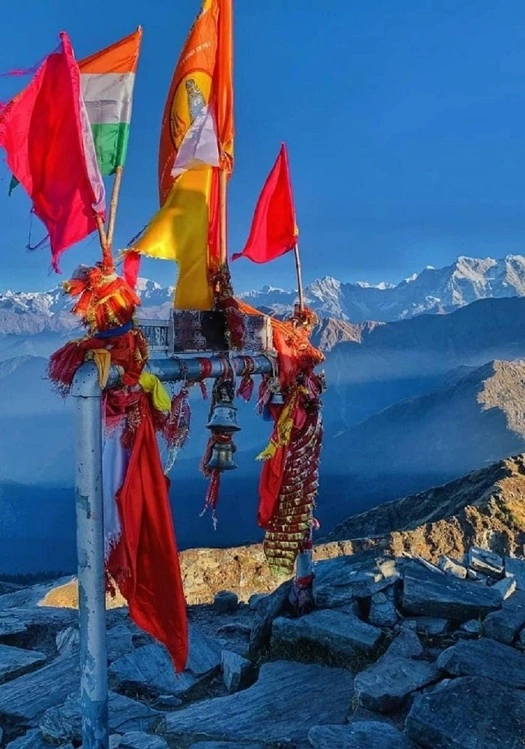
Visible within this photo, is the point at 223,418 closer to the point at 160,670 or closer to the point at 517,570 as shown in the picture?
the point at 160,670

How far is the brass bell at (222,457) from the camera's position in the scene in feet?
21.7

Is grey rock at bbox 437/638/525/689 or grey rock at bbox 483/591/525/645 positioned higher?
grey rock at bbox 483/591/525/645

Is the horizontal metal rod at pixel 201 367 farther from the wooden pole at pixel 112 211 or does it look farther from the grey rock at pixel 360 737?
the grey rock at pixel 360 737

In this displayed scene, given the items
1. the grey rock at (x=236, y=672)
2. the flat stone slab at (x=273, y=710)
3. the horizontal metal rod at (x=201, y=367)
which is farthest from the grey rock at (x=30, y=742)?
the horizontal metal rod at (x=201, y=367)

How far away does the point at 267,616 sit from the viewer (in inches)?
332

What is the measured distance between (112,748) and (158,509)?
2.25 metres

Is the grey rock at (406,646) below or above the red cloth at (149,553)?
below

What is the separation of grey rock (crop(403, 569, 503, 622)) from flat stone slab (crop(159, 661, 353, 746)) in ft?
4.40

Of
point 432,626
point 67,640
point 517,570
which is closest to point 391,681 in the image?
point 432,626

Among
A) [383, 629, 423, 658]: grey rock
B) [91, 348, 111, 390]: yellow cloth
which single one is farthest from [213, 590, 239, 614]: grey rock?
[91, 348, 111, 390]: yellow cloth

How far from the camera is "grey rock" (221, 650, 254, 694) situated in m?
7.46

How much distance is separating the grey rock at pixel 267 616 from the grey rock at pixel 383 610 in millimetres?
1129

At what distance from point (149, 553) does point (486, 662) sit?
3591mm

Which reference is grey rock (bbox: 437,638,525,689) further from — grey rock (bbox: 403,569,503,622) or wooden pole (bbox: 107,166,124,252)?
wooden pole (bbox: 107,166,124,252)
